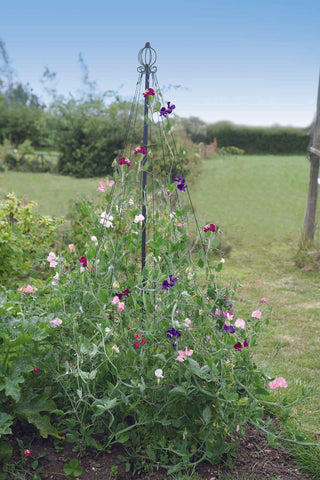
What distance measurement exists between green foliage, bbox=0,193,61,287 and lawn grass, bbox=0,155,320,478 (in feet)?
5.73

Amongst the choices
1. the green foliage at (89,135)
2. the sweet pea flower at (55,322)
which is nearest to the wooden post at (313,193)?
the sweet pea flower at (55,322)

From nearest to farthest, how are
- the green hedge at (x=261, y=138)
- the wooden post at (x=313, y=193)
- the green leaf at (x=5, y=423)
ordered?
the green leaf at (x=5, y=423), the wooden post at (x=313, y=193), the green hedge at (x=261, y=138)

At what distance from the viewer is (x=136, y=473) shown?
6.39 feet

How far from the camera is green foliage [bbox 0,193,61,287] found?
356 cm

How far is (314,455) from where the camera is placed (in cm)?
206

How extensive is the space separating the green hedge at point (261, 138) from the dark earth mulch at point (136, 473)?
16685 millimetres

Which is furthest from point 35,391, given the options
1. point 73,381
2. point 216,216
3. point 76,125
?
point 76,125

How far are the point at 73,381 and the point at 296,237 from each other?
20.1 feet

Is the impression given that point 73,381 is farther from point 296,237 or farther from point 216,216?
point 216,216

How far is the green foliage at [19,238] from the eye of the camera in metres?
3.56

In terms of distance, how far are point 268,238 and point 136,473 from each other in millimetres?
6002

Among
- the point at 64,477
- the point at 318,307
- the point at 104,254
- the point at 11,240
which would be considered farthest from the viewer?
the point at 318,307

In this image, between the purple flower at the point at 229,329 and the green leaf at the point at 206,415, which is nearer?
the green leaf at the point at 206,415

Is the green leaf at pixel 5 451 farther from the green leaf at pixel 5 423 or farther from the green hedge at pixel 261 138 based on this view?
the green hedge at pixel 261 138
